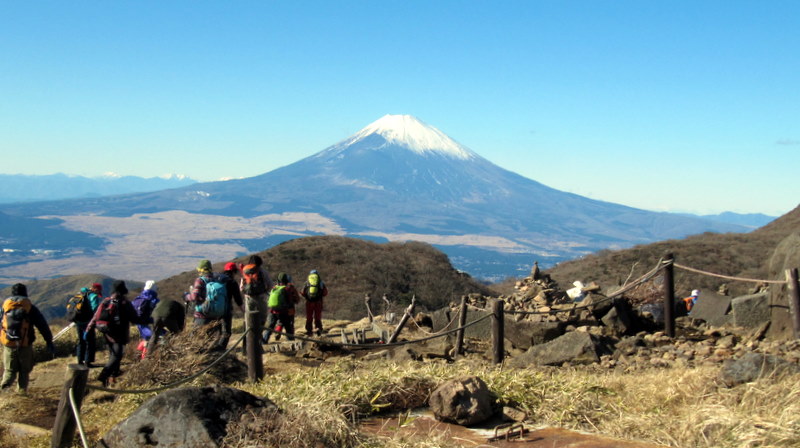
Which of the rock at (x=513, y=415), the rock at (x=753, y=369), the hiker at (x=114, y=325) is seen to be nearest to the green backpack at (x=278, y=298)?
the hiker at (x=114, y=325)

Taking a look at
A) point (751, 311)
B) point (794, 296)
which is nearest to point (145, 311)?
point (794, 296)

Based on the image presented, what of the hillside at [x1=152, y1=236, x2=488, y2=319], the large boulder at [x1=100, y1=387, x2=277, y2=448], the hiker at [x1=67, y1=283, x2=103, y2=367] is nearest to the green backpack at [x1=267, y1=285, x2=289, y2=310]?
the hiker at [x1=67, y1=283, x2=103, y2=367]

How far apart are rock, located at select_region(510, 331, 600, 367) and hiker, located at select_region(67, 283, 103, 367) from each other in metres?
5.96

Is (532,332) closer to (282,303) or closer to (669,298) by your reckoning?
(669,298)

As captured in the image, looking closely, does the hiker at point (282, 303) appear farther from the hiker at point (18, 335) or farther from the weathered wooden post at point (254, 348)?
the weathered wooden post at point (254, 348)

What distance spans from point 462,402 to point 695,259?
3562 centimetres

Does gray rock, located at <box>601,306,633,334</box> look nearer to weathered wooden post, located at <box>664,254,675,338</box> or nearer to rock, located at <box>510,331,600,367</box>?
weathered wooden post, located at <box>664,254,675,338</box>

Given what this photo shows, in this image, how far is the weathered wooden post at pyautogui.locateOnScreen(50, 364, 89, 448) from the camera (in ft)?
17.1

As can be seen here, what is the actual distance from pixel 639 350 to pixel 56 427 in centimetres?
759

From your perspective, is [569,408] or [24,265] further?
[24,265]

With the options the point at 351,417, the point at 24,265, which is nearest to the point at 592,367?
the point at 351,417

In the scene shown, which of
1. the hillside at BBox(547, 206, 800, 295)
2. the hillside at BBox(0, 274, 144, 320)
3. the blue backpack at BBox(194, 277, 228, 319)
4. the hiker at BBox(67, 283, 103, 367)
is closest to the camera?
the hiker at BBox(67, 283, 103, 367)

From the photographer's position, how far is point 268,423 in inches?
192

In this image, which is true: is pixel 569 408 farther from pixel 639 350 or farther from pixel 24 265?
pixel 24 265
